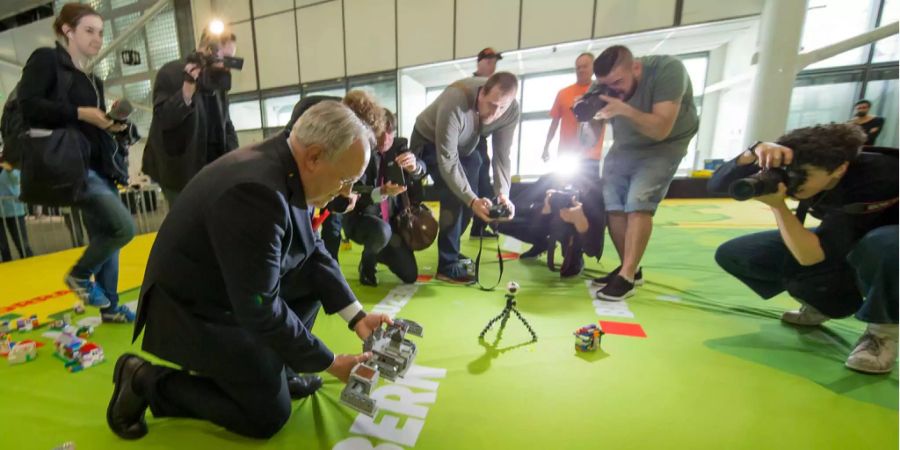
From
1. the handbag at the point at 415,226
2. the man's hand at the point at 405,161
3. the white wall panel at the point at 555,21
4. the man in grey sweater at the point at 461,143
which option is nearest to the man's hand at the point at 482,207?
the man in grey sweater at the point at 461,143

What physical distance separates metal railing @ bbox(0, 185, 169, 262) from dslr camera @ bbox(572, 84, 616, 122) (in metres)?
2.39

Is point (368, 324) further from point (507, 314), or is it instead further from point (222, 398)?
point (507, 314)

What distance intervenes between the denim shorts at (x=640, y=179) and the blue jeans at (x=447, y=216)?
908mm

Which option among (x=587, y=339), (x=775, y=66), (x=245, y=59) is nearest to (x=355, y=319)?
(x=587, y=339)

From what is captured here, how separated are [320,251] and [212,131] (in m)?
1.16

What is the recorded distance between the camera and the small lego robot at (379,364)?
82 cm

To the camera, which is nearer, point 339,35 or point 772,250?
point 772,250

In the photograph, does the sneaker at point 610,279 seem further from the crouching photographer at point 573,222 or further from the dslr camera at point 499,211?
the dslr camera at point 499,211

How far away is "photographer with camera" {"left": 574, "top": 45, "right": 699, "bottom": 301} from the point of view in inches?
72.0

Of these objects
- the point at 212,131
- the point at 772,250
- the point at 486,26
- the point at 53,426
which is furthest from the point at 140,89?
the point at 772,250

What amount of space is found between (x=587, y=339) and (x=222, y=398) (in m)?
1.19

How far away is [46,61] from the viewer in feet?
4.50

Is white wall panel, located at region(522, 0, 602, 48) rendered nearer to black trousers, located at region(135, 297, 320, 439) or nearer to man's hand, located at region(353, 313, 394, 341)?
man's hand, located at region(353, 313, 394, 341)

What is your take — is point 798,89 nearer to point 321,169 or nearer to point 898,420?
point 898,420
